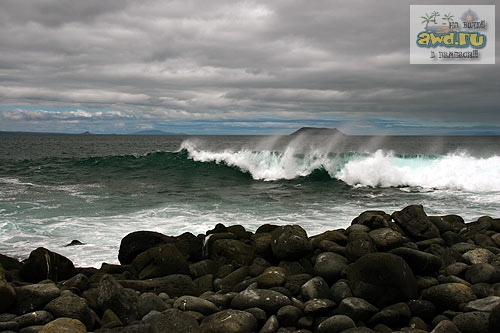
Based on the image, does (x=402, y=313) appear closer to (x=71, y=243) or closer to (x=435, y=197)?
(x=71, y=243)

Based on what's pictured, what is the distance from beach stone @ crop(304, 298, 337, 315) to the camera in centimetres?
498

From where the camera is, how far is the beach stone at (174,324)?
4.20m

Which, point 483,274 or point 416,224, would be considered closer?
point 483,274

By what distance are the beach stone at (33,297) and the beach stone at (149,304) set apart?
1.01 metres

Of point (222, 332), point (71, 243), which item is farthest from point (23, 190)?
point (222, 332)

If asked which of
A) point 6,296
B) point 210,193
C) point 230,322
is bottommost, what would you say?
point 210,193

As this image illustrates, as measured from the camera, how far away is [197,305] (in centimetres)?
518

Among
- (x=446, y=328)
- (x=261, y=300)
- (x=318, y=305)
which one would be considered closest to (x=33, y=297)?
(x=261, y=300)

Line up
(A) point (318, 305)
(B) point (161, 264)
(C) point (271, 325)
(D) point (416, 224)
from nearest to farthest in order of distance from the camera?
(C) point (271, 325)
(A) point (318, 305)
(B) point (161, 264)
(D) point (416, 224)

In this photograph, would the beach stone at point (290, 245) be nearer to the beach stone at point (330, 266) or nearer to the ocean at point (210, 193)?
the beach stone at point (330, 266)

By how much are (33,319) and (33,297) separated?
558mm

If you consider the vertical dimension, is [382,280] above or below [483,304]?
above

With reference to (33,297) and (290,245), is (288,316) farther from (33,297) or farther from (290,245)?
(33,297)

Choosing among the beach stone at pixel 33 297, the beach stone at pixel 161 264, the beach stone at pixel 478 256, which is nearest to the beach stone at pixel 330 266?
the beach stone at pixel 478 256
